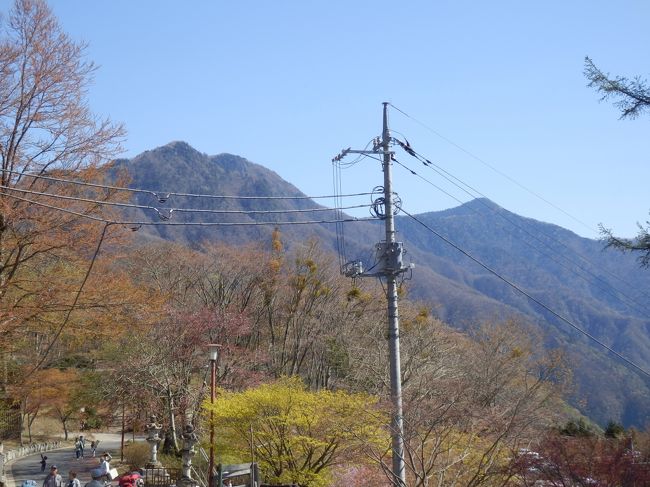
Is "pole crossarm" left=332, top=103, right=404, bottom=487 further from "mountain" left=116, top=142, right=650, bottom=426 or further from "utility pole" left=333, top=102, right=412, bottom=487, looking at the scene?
"mountain" left=116, top=142, right=650, bottom=426

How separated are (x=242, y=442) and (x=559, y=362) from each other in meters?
21.4

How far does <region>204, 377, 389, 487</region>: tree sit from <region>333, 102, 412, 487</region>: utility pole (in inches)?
126

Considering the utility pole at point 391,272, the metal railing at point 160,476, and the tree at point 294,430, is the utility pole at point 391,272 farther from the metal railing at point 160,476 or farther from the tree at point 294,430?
the metal railing at point 160,476

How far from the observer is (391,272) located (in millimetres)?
12703

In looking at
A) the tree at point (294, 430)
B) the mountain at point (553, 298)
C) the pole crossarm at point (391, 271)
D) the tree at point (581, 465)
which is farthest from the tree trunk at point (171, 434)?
the tree at point (581, 465)

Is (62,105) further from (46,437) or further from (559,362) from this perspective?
(46,437)

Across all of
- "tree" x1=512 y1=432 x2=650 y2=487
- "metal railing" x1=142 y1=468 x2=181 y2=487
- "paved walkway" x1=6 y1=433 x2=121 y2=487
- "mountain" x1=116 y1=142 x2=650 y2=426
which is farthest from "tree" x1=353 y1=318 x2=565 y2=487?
"paved walkway" x1=6 y1=433 x2=121 y2=487

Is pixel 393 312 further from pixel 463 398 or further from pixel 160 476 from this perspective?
pixel 160 476

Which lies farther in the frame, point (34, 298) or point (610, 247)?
point (34, 298)

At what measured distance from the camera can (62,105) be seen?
604 inches

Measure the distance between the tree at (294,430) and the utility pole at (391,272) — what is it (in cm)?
319

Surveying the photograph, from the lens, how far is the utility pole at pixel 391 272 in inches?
474

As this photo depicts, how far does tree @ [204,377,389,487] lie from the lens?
1612 cm

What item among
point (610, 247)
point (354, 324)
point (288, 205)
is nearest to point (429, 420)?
point (610, 247)
